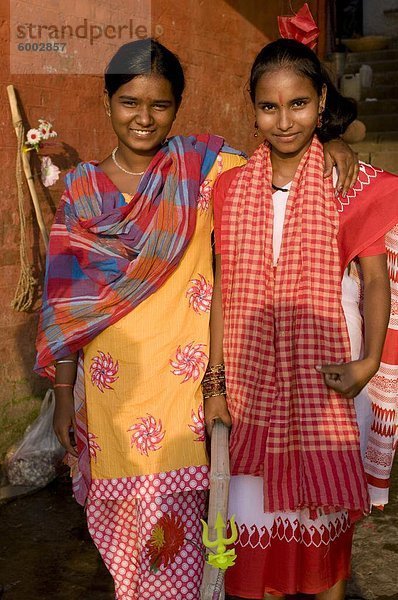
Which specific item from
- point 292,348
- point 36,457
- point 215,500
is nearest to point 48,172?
point 36,457

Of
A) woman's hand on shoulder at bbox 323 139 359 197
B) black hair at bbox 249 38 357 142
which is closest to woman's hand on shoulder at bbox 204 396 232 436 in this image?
woman's hand on shoulder at bbox 323 139 359 197

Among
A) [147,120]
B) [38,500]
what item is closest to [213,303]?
[147,120]

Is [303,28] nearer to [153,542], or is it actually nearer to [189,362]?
[189,362]

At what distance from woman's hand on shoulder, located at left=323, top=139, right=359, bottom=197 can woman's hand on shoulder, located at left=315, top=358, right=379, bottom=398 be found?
0.46 meters

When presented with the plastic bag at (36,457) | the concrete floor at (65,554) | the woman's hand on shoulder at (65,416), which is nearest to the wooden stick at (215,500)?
the woman's hand on shoulder at (65,416)

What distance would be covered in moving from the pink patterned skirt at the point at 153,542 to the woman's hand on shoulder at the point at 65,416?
22 centimetres

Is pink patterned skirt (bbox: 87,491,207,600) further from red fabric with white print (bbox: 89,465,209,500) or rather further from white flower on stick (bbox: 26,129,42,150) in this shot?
white flower on stick (bbox: 26,129,42,150)

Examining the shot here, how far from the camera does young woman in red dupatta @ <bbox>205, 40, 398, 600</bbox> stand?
2186 mm

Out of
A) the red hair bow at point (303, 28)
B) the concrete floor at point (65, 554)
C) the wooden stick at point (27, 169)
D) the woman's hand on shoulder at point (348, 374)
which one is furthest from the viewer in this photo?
the wooden stick at point (27, 169)

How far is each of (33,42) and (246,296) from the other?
2530 mm

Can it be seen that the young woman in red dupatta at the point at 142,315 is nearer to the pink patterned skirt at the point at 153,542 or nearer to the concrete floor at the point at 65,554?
Answer: the pink patterned skirt at the point at 153,542

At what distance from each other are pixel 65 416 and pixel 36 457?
1.88 metres

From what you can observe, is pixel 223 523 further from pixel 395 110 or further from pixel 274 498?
pixel 395 110

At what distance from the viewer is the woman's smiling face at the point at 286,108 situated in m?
2.17
